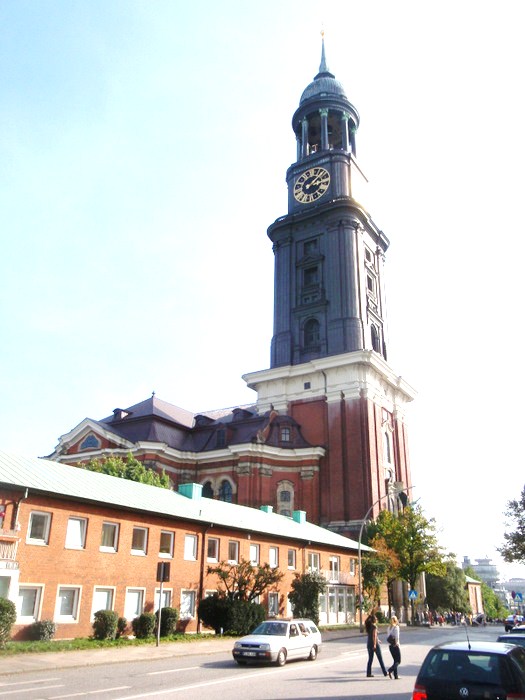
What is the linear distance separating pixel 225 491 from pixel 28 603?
38093 millimetres

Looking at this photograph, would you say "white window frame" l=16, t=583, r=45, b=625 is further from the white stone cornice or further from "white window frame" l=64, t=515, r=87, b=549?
the white stone cornice

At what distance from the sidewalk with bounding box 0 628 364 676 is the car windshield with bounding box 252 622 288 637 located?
2.91 meters

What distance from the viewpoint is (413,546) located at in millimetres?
49125

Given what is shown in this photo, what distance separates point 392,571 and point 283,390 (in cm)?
2248

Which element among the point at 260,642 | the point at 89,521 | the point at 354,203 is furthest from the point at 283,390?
the point at 260,642

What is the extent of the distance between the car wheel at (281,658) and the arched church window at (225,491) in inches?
1569

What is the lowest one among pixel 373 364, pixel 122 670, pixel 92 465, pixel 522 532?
pixel 122 670

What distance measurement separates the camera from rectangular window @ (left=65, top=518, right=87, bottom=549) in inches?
962

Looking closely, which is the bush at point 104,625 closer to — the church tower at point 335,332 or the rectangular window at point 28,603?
the rectangular window at point 28,603

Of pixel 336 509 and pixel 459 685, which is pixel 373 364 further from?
pixel 459 685

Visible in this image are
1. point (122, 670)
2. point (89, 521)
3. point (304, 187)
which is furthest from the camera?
point (304, 187)

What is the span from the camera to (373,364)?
59906 millimetres

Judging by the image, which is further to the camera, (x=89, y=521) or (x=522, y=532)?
(x=522, y=532)

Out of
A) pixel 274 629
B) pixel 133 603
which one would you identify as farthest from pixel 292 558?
pixel 274 629
